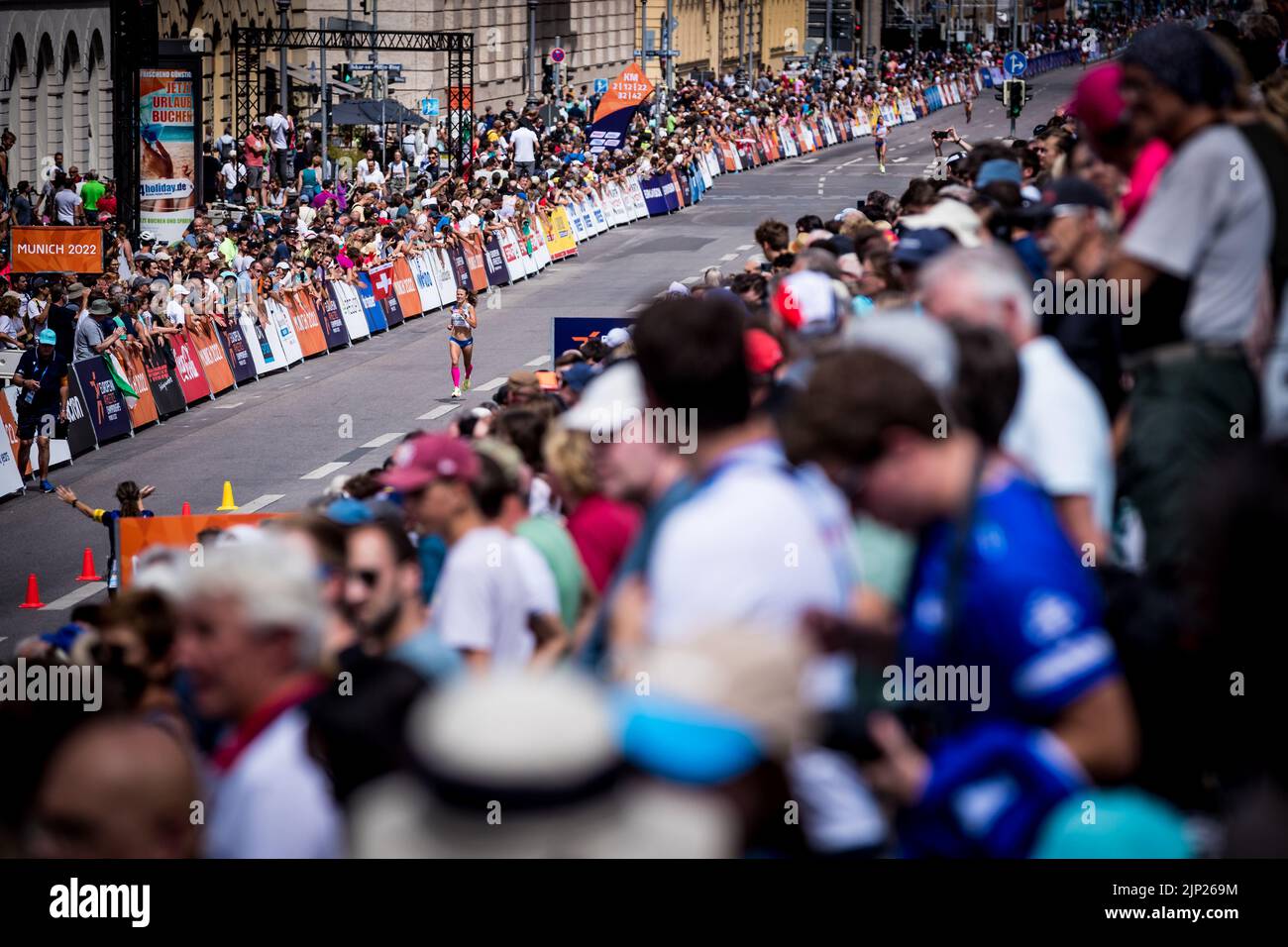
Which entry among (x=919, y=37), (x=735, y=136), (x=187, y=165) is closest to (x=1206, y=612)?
(x=187, y=165)

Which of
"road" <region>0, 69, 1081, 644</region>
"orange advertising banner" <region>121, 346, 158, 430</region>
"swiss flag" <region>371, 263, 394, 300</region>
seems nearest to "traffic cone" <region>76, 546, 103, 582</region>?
"road" <region>0, 69, 1081, 644</region>

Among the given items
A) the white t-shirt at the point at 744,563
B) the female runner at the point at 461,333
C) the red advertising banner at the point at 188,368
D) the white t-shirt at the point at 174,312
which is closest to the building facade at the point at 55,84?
the red advertising banner at the point at 188,368

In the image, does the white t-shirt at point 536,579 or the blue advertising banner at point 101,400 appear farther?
the blue advertising banner at point 101,400

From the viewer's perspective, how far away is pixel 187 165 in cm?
3584

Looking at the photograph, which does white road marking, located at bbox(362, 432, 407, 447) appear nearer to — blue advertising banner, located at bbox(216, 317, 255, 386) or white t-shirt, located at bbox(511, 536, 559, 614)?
blue advertising banner, located at bbox(216, 317, 255, 386)

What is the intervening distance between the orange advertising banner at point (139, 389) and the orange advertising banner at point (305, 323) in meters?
5.12

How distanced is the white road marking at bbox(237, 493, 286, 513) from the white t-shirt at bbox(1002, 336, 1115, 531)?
16605 millimetres

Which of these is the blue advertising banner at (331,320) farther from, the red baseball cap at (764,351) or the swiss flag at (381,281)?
the red baseball cap at (764,351)

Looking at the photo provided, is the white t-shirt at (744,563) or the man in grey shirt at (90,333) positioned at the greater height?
the white t-shirt at (744,563)

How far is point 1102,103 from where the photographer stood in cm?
572

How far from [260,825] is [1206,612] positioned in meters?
1.89

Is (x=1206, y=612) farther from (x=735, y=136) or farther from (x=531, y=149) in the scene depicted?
(x=735, y=136)

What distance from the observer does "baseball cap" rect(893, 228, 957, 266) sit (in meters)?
7.29

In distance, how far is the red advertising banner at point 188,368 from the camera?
2736cm
